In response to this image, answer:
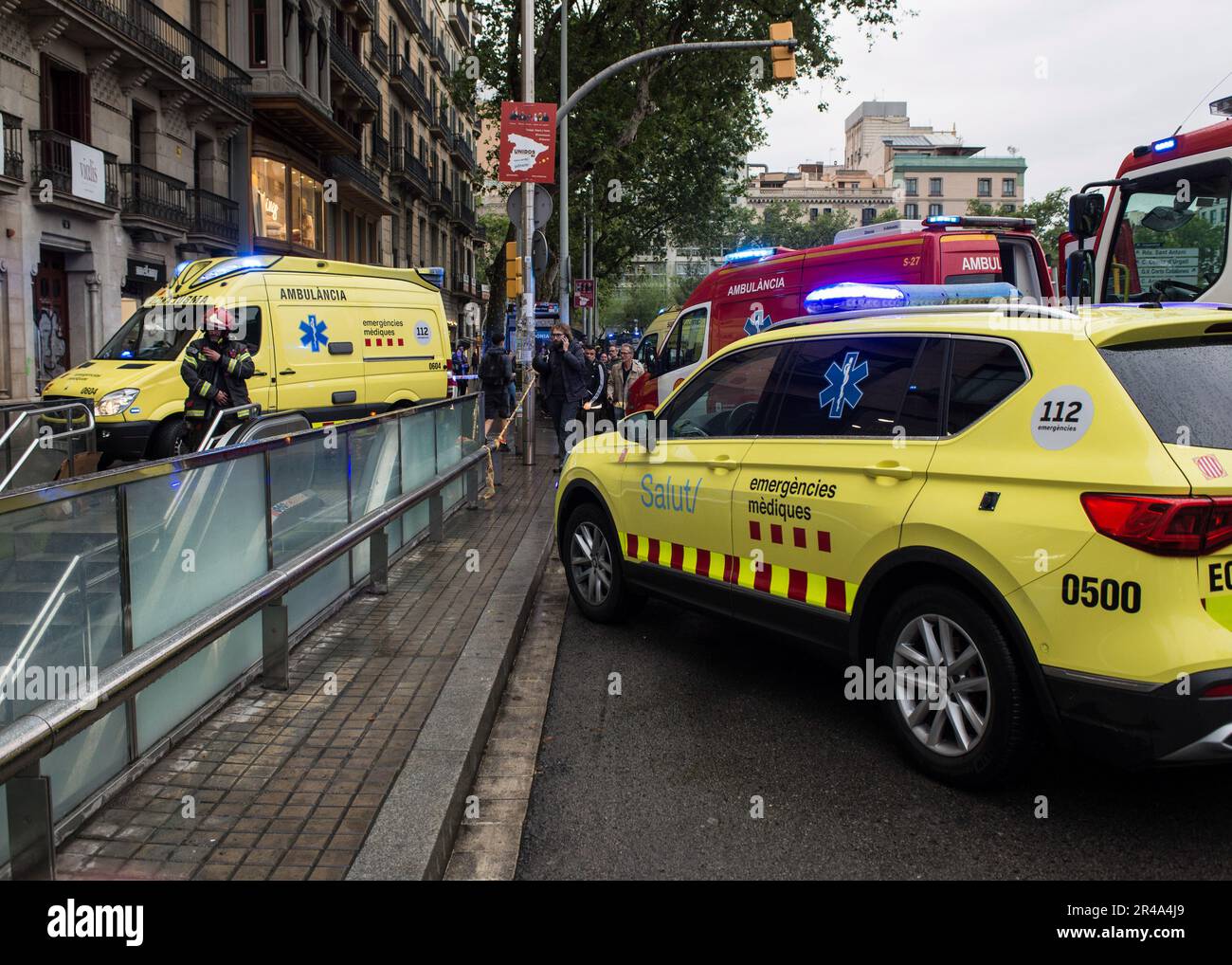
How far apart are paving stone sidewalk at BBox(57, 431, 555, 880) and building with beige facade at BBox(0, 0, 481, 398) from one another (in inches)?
549

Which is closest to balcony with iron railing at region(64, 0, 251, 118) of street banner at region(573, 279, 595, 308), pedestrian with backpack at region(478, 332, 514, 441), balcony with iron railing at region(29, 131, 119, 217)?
balcony with iron railing at region(29, 131, 119, 217)

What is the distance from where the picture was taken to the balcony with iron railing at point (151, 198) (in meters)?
23.0

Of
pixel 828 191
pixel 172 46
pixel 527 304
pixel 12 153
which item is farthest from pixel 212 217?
pixel 828 191

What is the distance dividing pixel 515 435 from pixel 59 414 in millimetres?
7850

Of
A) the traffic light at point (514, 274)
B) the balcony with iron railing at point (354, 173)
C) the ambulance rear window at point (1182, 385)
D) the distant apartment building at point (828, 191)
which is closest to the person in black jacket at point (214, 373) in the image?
the traffic light at point (514, 274)

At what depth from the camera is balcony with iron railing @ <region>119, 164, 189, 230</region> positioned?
22953 millimetres

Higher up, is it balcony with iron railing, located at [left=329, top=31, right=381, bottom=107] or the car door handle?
balcony with iron railing, located at [left=329, top=31, right=381, bottom=107]

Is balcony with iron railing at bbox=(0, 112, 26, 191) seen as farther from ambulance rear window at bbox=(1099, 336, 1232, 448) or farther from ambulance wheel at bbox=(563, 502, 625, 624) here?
ambulance rear window at bbox=(1099, 336, 1232, 448)

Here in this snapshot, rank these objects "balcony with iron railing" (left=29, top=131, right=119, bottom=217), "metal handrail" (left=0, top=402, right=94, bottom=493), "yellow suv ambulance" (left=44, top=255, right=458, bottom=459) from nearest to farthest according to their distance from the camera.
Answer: "metal handrail" (left=0, top=402, right=94, bottom=493)
"yellow suv ambulance" (left=44, top=255, right=458, bottom=459)
"balcony with iron railing" (left=29, top=131, right=119, bottom=217)

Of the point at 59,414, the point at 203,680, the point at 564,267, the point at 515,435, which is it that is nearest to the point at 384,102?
the point at 564,267

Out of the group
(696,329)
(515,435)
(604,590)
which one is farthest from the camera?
(515,435)

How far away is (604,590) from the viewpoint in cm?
662

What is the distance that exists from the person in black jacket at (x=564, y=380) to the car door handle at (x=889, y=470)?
31.4 ft
